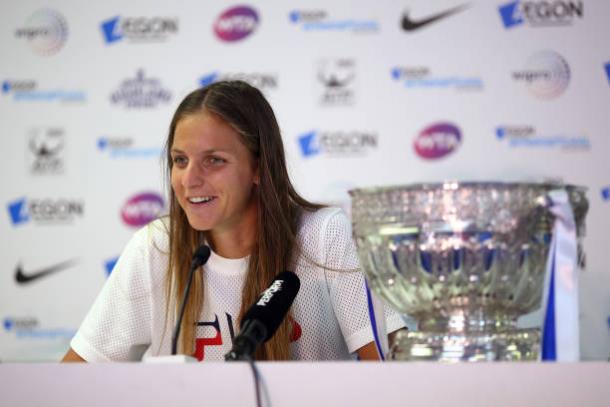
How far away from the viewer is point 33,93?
4.08 m

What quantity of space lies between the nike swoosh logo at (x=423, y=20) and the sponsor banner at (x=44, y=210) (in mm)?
1606

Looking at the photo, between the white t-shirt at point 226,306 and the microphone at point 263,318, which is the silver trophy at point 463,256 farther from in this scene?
the white t-shirt at point 226,306

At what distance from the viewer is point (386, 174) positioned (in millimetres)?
3863

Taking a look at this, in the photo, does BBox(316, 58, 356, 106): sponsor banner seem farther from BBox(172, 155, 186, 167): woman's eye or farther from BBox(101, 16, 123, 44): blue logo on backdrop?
BBox(172, 155, 186, 167): woman's eye

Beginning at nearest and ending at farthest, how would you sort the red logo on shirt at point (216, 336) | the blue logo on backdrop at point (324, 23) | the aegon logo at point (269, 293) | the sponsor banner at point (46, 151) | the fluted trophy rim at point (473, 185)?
the fluted trophy rim at point (473, 185), the aegon logo at point (269, 293), the red logo on shirt at point (216, 336), the blue logo on backdrop at point (324, 23), the sponsor banner at point (46, 151)

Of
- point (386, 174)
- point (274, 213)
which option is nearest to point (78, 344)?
point (274, 213)

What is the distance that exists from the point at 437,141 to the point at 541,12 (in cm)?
71

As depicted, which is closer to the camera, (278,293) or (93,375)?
(93,375)

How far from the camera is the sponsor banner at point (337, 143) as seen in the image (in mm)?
3859

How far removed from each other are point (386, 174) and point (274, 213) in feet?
6.82

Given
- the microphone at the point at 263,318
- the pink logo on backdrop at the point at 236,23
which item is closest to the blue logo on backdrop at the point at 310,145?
the pink logo on backdrop at the point at 236,23

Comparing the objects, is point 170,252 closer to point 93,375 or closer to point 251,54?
point 93,375

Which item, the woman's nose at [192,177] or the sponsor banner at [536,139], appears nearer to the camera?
the woman's nose at [192,177]

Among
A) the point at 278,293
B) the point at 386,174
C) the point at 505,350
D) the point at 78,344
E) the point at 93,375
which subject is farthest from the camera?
the point at 386,174
